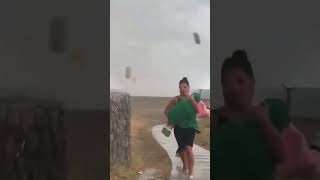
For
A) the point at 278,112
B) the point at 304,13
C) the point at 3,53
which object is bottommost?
the point at 278,112

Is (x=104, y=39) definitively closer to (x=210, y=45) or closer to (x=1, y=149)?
(x=210, y=45)

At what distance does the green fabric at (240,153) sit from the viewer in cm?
222

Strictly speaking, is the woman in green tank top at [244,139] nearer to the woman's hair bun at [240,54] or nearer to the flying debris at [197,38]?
the woman's hair bun at [240,54]

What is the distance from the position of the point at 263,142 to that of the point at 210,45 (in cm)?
42

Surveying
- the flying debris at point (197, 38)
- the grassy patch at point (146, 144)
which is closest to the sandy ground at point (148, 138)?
the grassy patch at point (146, 144)

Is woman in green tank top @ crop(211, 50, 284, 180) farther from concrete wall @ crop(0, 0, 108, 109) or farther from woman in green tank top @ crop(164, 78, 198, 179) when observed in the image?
concrete wall @ crop(0, 0, 108, 109)

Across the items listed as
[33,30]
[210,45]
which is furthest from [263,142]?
[33,30]

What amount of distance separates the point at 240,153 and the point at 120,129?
47 cm

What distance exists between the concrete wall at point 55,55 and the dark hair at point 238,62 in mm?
458

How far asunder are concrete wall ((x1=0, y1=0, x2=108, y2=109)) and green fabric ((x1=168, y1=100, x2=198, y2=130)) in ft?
0.93

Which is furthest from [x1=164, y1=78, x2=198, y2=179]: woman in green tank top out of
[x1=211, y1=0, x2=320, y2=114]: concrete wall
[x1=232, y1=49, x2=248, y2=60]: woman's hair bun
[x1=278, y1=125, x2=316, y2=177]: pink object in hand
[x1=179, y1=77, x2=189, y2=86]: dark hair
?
[x1=278, y1=125, x2=316, y2=177]: pink object in hand

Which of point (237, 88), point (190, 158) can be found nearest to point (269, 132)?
point (237, 88)

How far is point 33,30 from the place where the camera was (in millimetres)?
2273

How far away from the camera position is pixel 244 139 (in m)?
2.23
